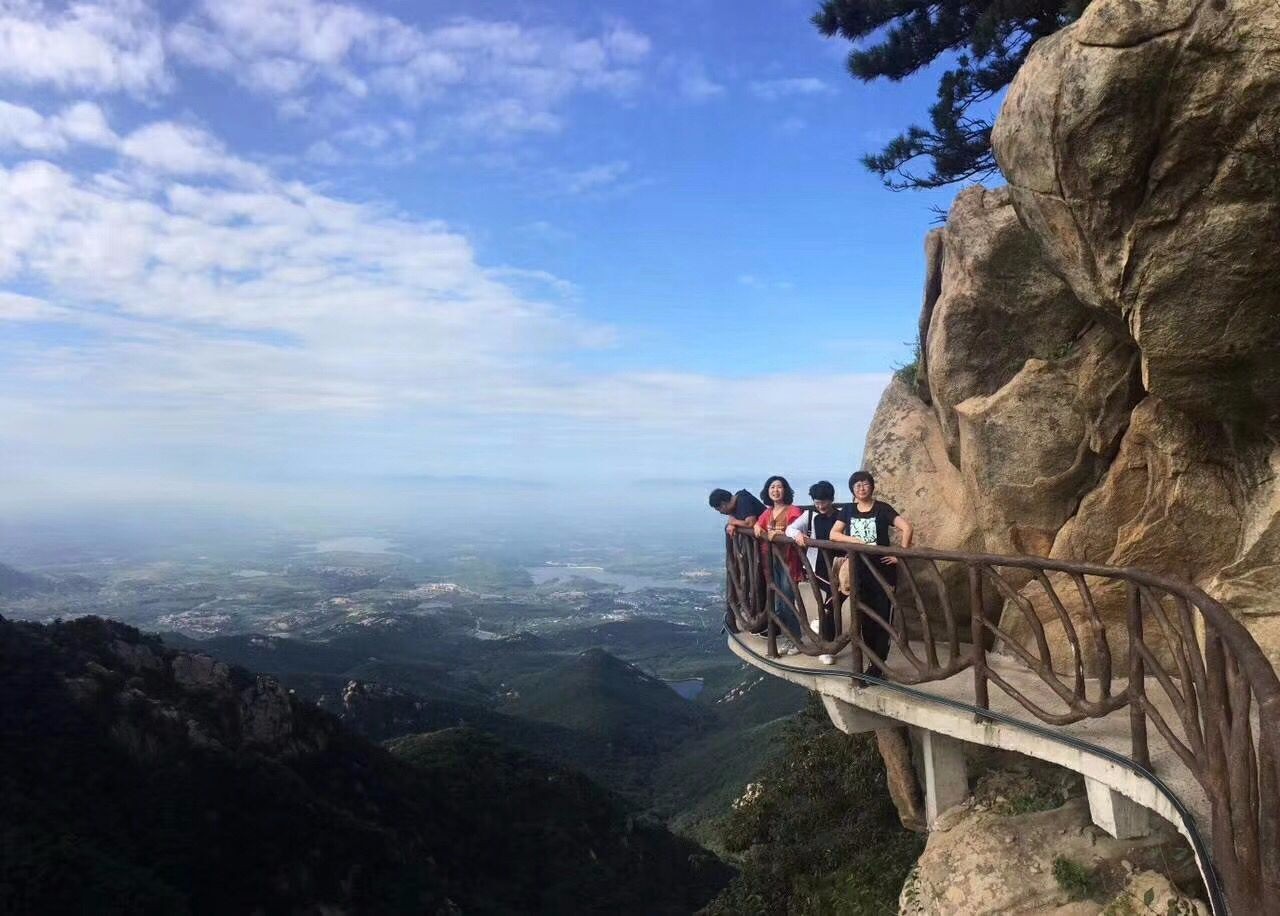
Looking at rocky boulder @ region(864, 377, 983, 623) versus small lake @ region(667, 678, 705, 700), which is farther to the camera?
small lake @ region(667, 678, 705, 700)

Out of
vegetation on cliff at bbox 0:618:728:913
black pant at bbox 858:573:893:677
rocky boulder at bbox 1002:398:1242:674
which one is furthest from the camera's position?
vegetation on cliff at bbox 0:618:728:913

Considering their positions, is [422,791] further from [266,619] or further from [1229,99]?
[266,619]

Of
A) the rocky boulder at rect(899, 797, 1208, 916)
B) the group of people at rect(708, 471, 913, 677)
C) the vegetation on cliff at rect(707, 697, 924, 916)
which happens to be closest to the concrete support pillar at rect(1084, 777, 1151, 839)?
the rocky boulder at rect(899, 797, 1208, 916)

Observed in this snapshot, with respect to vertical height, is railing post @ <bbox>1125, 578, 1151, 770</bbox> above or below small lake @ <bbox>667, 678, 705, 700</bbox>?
above

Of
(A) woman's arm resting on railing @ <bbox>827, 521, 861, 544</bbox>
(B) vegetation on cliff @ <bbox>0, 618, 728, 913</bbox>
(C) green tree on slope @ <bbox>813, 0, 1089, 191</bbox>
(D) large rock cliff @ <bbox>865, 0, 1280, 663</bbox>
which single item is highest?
(C) green tree on slope @ <bbox>813, 0, 1089, 191</bbox>

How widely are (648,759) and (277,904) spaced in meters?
49.0

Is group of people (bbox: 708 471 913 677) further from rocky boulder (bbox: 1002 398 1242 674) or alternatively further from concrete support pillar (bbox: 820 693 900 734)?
rocky boulder (bbox: 1002 398 1242 674)

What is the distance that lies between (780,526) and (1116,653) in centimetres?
342

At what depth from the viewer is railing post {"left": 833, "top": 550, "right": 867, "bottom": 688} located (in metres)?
7.19

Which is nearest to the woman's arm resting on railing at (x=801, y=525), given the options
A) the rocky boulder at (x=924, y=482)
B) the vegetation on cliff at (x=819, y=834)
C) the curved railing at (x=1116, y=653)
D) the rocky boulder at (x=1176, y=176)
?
the curved railing at (x=1116, y=653)

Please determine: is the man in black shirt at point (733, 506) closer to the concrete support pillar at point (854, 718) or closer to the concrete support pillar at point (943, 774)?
the concrete support pillar at point (854, 718)

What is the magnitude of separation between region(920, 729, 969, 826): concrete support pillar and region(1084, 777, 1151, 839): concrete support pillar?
98.6 inches

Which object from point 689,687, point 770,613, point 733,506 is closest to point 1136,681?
point 770,613

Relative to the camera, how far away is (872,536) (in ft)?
25.9
